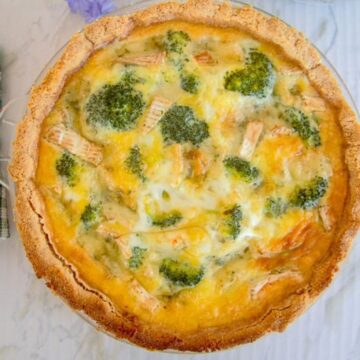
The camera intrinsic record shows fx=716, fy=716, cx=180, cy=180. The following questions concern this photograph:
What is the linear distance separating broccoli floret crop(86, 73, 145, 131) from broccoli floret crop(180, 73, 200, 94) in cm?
16

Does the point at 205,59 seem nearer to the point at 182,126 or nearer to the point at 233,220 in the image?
the point at 182,126

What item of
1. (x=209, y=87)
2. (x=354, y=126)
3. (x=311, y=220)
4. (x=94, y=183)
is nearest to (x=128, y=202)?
(x=94, y=183)

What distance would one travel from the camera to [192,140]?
2.61 m

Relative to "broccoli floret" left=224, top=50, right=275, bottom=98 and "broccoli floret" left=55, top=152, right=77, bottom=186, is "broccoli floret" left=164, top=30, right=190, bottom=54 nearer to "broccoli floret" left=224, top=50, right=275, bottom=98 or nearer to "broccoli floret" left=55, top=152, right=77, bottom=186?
"broccoli floret" left=224, top=50, right=275, bottom=98

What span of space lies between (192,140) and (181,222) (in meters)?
0.30

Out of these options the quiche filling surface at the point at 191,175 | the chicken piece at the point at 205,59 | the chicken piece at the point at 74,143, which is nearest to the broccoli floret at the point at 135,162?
the quiche filling surface at the point at 191,175

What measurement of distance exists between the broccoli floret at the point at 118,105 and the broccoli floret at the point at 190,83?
0.54 feet

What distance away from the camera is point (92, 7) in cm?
296

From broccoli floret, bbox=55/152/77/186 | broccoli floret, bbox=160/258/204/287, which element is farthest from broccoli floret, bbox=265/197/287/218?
broccoli floret, bbox=55/152/77/186

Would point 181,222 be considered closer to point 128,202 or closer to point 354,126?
point 128,202

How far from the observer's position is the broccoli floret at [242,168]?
2.58m

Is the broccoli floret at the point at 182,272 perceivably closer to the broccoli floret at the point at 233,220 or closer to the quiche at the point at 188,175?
the quiche at the point at 188,175

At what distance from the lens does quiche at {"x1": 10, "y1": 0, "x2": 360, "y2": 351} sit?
102 inches

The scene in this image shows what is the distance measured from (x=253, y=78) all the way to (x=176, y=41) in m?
0.32
